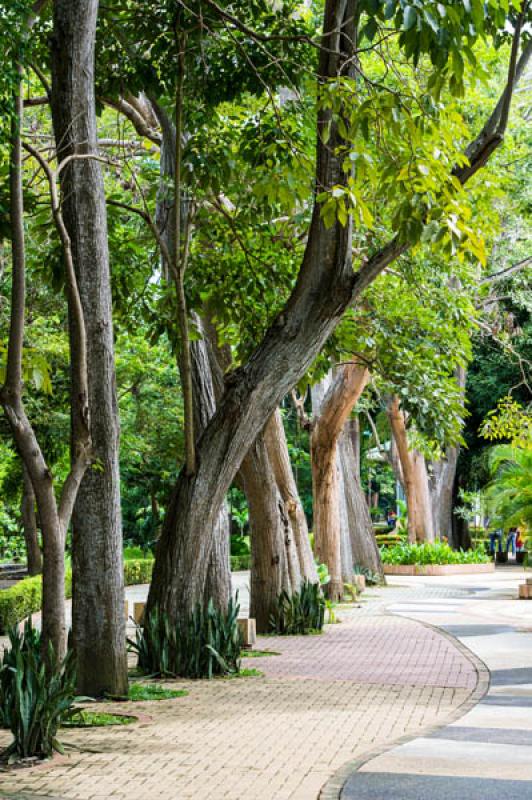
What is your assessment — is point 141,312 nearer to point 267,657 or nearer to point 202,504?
point 202,504

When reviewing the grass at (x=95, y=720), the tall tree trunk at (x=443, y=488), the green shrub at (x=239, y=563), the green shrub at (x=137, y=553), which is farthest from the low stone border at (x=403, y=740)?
the green shrub at (x=137, y=553)

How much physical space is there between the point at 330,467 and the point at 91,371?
1256 cm

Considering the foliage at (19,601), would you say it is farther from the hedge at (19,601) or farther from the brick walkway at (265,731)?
the brick walkway at (265,731)

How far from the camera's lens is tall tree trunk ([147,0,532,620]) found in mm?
10844

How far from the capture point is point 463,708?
31.0ft

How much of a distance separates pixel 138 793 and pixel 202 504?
5.42 m

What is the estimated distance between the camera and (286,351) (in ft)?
36.9

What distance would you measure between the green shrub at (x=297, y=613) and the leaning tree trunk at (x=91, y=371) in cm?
645

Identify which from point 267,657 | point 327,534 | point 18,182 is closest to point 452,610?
point 327,534

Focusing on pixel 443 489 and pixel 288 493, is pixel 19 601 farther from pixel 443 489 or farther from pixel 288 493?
pixel 443 489

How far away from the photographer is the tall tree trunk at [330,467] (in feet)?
71.8

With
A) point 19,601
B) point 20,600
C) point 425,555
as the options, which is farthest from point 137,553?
point 19,601

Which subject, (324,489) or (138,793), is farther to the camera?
(324,489)

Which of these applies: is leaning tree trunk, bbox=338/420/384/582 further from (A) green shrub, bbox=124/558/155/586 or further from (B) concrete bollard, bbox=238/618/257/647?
(B) concrete bollard, bbox=238/618/257/647
